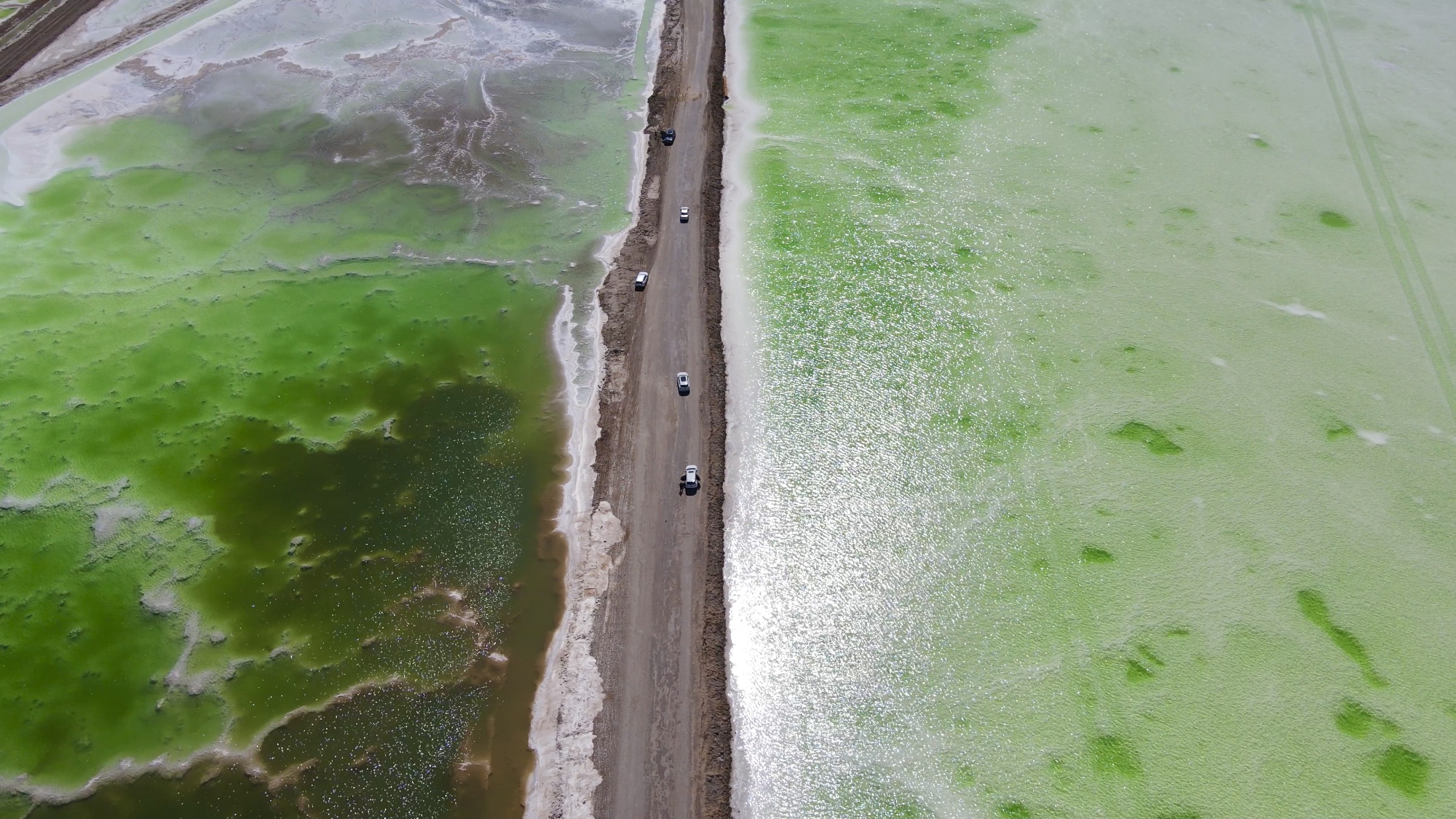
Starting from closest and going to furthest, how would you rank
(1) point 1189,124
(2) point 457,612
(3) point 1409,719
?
(3) point 1409,719 < (2) point 457,612 < (1) point 1189,124

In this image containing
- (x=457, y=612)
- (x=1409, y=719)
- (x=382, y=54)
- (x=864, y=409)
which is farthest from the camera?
(x=382, y=54)

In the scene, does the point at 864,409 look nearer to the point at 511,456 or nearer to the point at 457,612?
the point at 511,456

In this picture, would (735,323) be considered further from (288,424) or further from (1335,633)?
(1335,633)

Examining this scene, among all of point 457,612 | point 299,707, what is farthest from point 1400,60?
point 299,707

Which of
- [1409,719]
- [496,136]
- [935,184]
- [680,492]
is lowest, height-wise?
[1409,719]

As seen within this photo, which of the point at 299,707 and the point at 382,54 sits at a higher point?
the point at 382,54

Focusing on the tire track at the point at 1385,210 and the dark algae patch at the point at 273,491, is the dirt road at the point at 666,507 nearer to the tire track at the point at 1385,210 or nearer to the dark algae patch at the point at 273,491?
the dark algae patch at the point at 273,491

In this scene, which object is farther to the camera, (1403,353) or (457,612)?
(1403,353)
